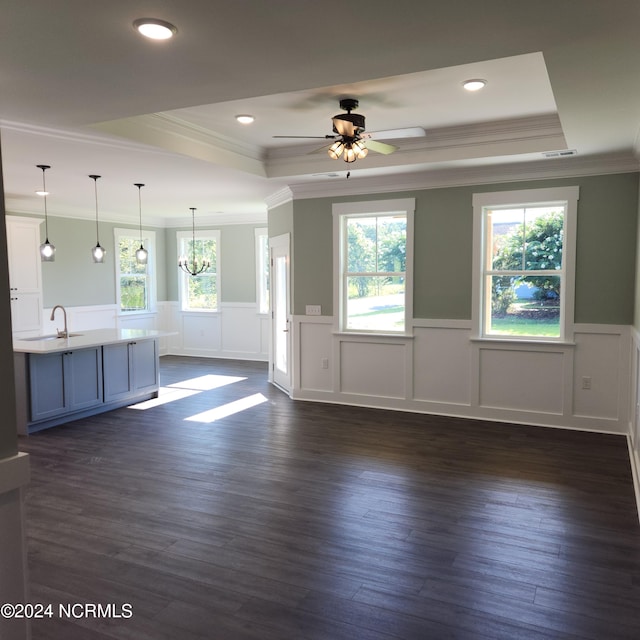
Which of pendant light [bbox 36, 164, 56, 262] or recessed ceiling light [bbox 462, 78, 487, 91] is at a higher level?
recessed ceiling light [bbox 462, 78, 487, 91]

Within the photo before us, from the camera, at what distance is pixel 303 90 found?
3.48 metres

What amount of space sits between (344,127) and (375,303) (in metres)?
2.68

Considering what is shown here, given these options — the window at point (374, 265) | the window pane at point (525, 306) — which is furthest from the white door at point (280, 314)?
the window pane at point (525, 306)

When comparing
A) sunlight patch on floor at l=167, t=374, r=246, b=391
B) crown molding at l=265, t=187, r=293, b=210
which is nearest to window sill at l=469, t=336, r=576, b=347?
crown molding at l=265, t=187, r=293, b=210

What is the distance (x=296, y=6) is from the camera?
83.6 inches

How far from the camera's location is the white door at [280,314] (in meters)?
7.08

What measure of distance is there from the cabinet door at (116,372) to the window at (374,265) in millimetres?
2595

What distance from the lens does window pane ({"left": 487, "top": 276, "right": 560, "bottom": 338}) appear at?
18.3 ft

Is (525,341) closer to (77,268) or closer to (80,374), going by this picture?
(80,374)

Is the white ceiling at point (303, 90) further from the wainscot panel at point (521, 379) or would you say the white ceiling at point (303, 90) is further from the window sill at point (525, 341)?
the wainscot panel at point (521, 379)

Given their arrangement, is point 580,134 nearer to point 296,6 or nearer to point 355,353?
point 296,6

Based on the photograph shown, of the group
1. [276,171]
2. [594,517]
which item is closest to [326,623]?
[594,517]

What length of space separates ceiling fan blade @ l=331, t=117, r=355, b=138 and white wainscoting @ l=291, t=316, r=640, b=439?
2.58m

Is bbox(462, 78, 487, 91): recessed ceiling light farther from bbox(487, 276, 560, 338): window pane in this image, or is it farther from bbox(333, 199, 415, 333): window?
bbox(487, 276, 560, 338): window pane
